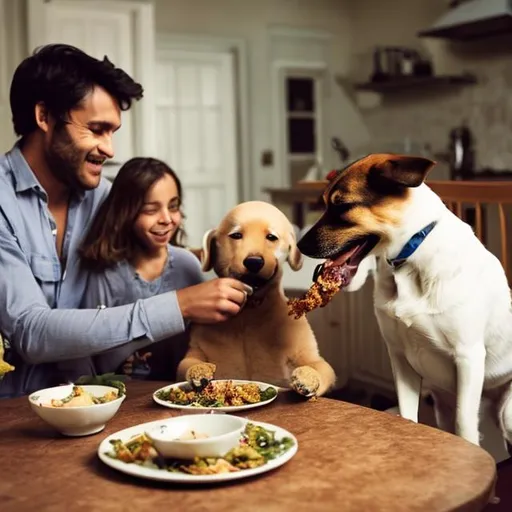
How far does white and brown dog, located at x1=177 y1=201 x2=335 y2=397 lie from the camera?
1.80 metres

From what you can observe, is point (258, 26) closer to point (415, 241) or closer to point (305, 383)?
point (415, 241)

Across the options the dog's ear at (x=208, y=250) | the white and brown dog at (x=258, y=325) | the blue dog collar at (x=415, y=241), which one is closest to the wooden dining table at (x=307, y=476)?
the blue dog collar at (x=415, y=241)

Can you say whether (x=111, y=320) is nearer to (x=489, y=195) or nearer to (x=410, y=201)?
(x=410, y=201)

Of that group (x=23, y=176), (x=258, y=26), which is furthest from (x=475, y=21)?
(x=23, y=176)

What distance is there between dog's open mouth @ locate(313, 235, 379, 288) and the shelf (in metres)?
4.96

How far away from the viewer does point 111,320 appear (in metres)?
1.74

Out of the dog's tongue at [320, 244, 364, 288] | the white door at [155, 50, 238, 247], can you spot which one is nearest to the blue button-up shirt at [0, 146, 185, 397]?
the dog's tongue at [320, 244, 364, 288]

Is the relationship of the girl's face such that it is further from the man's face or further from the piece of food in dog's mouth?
the piece of food in dog's mouth

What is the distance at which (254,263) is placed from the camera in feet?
5.74

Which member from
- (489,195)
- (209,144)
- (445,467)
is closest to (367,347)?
(489,195)

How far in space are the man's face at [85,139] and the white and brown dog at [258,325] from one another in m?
0.42

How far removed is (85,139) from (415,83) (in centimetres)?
499

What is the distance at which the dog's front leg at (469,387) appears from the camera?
1.53 meters

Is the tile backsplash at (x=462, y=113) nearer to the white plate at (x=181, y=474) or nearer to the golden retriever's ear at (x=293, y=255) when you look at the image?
the golden retriever's ear at (x=293, y=255)
